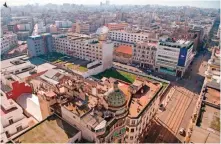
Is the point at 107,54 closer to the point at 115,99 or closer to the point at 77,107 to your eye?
the point at 115,99

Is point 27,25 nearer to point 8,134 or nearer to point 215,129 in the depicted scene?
point 8,134

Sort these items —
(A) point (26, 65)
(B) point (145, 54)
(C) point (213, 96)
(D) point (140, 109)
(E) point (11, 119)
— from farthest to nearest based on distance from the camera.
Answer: (B) point (145, 54), (A) point (26, 65), (C) point (213, 96), (D) point (140, 109), (E) point (11, 119)

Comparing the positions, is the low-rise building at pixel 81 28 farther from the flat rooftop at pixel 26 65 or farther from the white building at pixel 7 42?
the flat rooftop at pixel 26 65

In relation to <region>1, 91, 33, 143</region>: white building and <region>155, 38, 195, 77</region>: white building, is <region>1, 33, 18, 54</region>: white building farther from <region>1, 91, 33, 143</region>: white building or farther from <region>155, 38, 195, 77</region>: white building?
<region>155, 38, 195, 77</region>: white building

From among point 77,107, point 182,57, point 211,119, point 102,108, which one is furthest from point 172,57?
point 77,107

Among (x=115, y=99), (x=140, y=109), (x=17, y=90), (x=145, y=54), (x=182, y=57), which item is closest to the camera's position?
(x=115, y=99)

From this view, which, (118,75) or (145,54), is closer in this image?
(118,75)

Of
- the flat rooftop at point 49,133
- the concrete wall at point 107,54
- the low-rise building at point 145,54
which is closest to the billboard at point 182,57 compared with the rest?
the low-rise building at point 145,54
